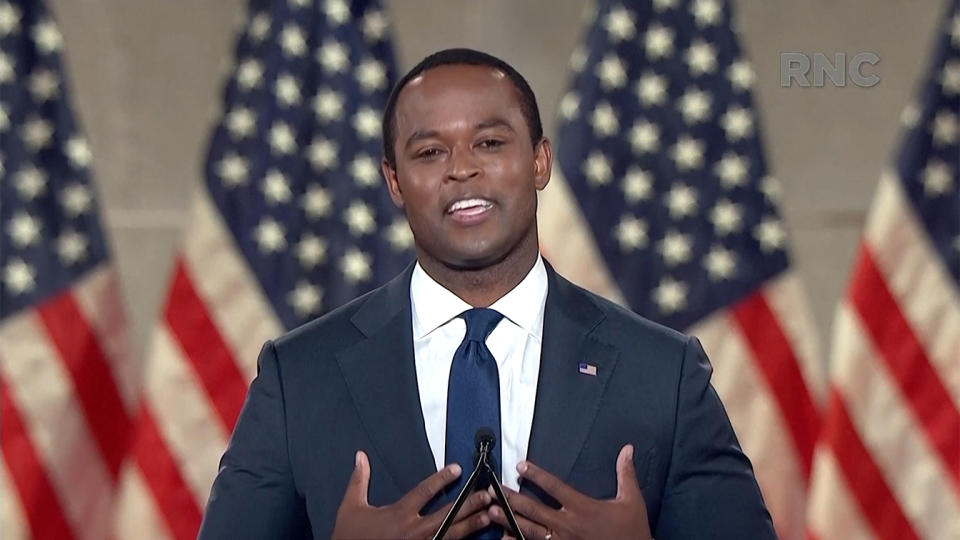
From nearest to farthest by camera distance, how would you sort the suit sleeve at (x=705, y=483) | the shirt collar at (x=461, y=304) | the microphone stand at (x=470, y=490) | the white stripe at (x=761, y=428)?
the microphone stand at (x=470, y=490), the suit sleeve at (x=705, y=483), the shirt collar at (x=461, y=304), the white stripe at (x=761, y=428)

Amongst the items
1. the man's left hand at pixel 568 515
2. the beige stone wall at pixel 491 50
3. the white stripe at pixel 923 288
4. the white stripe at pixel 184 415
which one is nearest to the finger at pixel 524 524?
the man's left hand at pixel 568 515

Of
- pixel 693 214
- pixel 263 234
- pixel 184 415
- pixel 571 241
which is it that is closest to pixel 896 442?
pixel 693 214

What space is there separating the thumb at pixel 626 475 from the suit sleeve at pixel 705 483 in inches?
3.6

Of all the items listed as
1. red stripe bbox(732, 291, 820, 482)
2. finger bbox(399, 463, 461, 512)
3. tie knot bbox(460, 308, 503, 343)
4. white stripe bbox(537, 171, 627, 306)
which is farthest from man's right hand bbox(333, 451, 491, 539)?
red stripe bbox(732, 291, 820, 482)

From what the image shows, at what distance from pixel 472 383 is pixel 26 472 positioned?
77.3 inches

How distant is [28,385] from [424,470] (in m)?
1.94

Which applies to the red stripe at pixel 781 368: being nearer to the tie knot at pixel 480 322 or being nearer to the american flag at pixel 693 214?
the american flag at pixel 693 214

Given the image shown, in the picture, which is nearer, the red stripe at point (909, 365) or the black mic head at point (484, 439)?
the black mic head at point (484, 439)

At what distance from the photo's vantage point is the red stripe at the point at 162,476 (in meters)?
3.40

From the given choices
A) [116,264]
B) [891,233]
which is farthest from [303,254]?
[891,233]

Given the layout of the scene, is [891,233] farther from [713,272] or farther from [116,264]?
[116,264]

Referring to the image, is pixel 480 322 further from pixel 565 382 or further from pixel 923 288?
pixel 923 288

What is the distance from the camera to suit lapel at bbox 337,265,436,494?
70.8 inches

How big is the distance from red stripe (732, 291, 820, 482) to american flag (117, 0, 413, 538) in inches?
33.3
